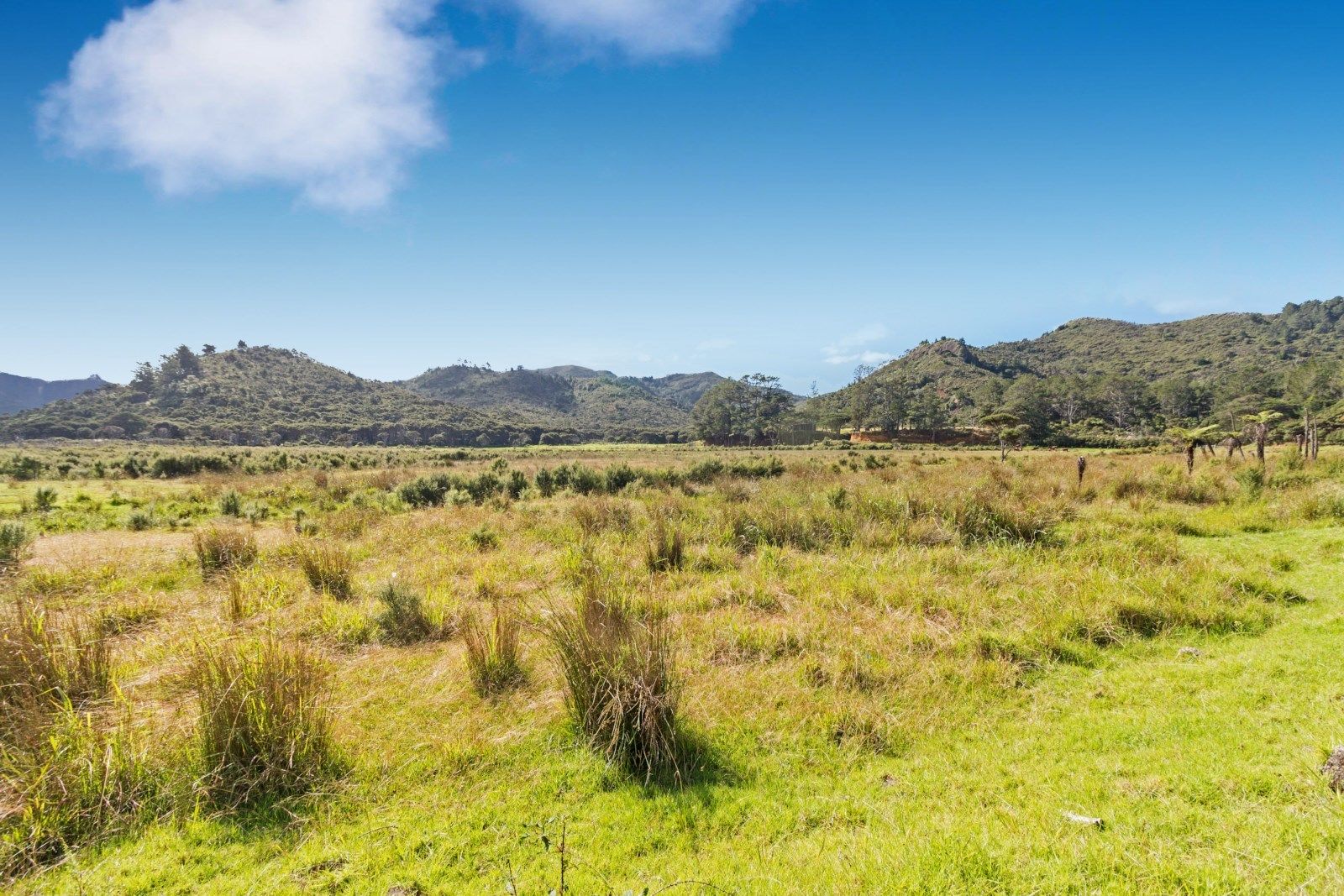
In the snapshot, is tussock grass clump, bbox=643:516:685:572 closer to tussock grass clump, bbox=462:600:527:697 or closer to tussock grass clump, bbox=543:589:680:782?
tussock grass clump, bbox=462:600:527:697

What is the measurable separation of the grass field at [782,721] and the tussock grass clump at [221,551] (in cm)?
16

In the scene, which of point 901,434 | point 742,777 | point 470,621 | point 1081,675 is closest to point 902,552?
point 1081,675

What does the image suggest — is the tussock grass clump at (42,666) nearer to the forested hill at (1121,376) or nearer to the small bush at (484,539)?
the small bush at (484,539)

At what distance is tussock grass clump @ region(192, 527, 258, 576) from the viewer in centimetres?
902

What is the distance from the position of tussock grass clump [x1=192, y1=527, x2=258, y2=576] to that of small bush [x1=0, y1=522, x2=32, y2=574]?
2572 millimetres

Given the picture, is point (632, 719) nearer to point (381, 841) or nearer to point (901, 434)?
point (381, 841)

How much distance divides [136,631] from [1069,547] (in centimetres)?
1378

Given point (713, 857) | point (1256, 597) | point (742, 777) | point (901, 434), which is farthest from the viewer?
point (901, 434)

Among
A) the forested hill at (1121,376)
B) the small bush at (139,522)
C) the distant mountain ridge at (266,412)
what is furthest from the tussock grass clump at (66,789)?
the distant mountain ridge at (266,412)

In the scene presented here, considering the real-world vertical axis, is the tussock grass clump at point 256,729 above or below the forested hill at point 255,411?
below

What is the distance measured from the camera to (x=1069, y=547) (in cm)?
945

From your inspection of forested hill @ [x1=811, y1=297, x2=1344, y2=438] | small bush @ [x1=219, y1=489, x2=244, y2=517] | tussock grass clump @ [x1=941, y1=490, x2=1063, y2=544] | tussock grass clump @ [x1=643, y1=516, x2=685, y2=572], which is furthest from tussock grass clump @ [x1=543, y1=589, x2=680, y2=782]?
forested hill @ [x1=811, y1=297, x2=1344, y2=438]

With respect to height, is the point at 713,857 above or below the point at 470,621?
below

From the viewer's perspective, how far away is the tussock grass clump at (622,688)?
389cm
